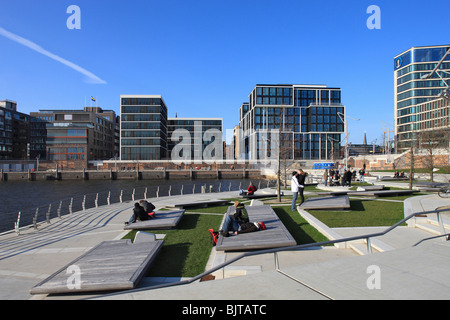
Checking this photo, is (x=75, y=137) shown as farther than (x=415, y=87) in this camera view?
Yes

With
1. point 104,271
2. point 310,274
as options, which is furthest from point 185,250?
point 310,274

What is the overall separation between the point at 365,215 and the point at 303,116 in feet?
287

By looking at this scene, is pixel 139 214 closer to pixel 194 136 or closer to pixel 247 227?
pixel 247 227

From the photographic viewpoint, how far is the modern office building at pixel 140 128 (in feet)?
324

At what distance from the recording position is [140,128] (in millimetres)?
99188

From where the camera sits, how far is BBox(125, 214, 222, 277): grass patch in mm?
7016

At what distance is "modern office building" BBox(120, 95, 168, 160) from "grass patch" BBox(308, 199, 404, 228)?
89906 millimetres

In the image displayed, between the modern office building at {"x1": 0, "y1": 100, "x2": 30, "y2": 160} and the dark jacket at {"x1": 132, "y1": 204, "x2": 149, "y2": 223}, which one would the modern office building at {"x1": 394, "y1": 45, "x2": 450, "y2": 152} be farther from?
the modern office building at {"x1": 0, "y1": 100, "x2": 30, "y2": 160}

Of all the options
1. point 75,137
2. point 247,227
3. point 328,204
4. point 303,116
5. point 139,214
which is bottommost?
point 139,214

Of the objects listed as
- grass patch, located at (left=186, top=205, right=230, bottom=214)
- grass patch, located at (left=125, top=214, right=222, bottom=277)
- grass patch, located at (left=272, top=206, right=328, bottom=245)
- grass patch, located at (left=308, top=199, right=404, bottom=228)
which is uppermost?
grass patch, located at (left=308, top=199, right=404, bottom=228)

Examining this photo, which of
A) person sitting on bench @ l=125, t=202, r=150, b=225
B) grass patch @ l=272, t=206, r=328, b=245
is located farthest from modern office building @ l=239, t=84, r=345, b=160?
person sitting on bench @ l=125, t=202, r=150, b=225

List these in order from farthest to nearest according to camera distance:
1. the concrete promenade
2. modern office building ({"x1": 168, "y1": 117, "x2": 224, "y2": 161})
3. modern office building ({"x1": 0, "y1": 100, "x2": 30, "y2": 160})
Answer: modern office building ({"x1": 168, "y1": 117, "x2": 224, "y2": 161})
modern office building ({"x1": 0, "y1": 100, "x2": 30, "y2": 160})
the concrete promenade

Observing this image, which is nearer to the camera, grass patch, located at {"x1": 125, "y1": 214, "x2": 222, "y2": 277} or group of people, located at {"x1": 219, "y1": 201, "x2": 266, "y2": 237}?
grass patch, located at {"x1": 125, "y1": 214, "x2": 222, "y2": 277}

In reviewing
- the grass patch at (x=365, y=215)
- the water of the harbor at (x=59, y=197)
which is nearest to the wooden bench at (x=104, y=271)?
the grass patch at (x=365, y=215)
